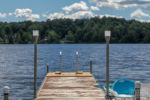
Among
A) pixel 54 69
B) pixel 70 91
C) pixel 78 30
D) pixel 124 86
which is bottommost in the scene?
pixel 54 69

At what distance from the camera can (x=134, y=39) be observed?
15800 centimetres

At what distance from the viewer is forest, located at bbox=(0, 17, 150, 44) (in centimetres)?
16012

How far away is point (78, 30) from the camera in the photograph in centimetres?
17400

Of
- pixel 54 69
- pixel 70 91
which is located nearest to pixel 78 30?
pixel 54 69

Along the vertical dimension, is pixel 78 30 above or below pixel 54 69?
above

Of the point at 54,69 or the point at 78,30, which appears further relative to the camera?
the point at 78,30

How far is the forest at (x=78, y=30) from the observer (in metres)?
160

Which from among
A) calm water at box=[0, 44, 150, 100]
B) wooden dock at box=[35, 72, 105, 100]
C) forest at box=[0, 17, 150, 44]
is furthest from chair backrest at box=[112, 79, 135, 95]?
forest at box=[0, 17, 150, 44]

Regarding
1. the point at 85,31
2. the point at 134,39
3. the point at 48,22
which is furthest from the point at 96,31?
the point at 48,22

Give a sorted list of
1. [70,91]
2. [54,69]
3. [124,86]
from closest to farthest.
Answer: [124,86]
[70,91]
[54,69]

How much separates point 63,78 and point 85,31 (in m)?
154

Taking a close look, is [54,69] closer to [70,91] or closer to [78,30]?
[70,91]

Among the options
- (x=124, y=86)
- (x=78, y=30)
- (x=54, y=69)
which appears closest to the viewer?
(x=124, y=86)

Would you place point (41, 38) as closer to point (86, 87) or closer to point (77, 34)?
point (77, 34)
